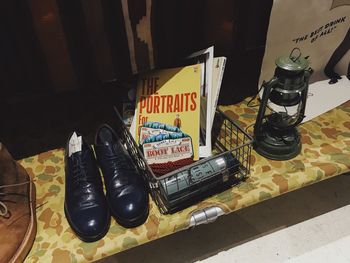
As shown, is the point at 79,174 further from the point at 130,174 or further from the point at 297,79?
the point at 297,79

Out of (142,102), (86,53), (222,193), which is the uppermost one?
(86,53)

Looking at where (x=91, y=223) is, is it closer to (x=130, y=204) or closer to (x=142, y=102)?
(x=130, y=204)

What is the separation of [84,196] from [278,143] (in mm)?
428

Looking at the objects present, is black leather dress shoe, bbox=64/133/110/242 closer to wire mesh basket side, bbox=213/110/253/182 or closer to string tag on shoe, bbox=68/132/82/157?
string tag on shoe, bbox=68/132/82/157

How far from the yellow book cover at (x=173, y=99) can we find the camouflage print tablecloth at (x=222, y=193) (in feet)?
0.45

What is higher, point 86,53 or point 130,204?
point 86,53

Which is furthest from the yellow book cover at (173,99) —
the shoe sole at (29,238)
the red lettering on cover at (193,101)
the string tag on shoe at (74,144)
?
the shoe sole at (29,238)

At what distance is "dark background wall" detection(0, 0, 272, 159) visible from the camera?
77cm

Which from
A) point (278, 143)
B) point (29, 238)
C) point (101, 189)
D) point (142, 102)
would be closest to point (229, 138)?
point (278, 143)

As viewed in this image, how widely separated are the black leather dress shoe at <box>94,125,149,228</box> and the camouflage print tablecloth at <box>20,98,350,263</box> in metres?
0.03

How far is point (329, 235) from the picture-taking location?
0.89 m

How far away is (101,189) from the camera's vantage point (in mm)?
783

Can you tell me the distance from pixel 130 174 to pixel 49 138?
0.28m

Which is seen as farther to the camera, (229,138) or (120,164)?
(229,138)
